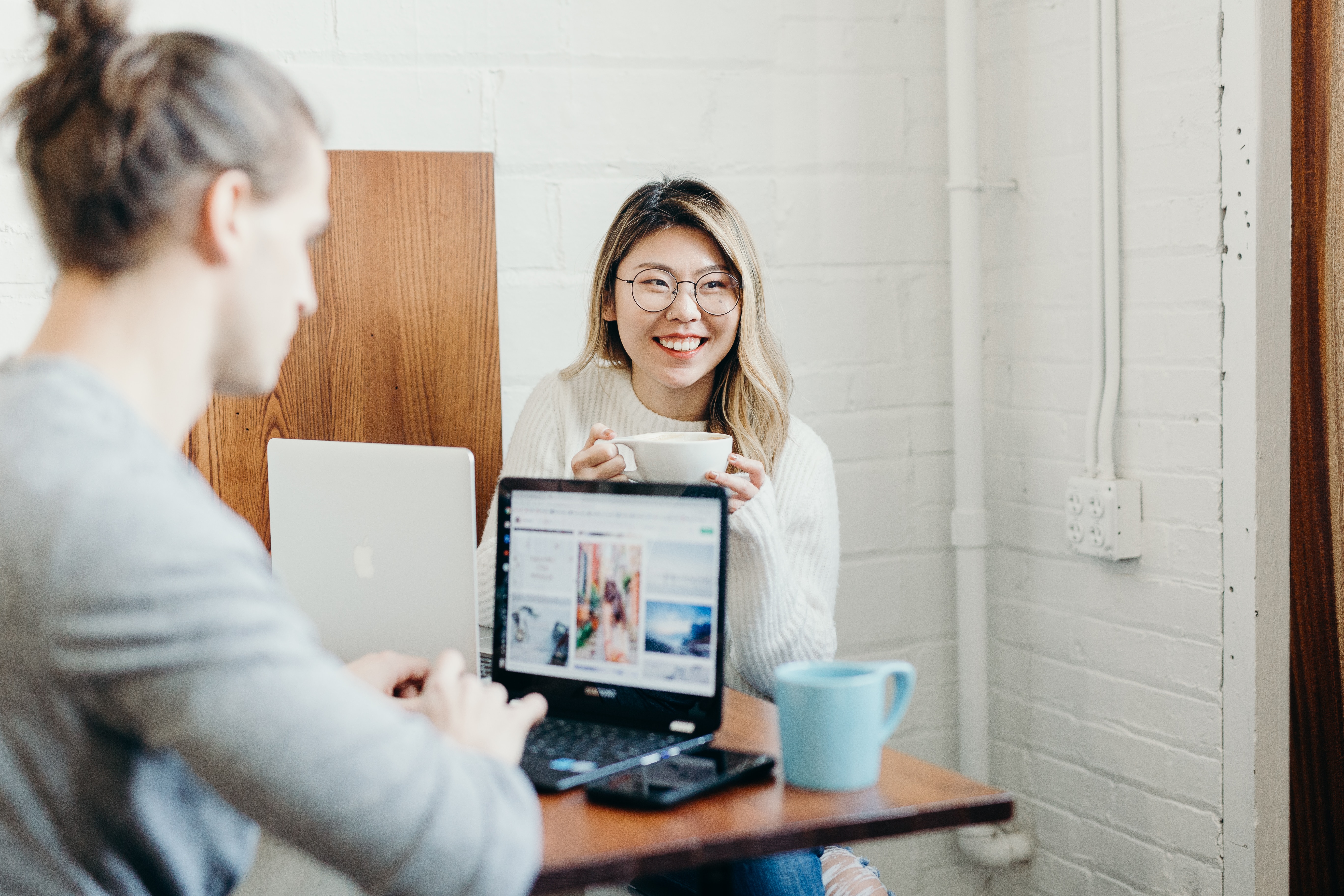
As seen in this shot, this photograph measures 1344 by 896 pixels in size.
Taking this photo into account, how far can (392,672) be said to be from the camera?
1.17m

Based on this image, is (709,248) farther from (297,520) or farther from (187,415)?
(187,415)

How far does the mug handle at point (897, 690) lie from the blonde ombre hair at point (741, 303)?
30.1 inches

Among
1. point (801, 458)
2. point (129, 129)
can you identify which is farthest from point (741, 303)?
point (129, 129)

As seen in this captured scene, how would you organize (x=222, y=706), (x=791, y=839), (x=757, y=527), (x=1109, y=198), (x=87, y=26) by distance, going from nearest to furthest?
(x=222, y=706)
(x=87, y=26)
(x=791, y=839)
(x=757, y=527)
(x=1109, y=198)

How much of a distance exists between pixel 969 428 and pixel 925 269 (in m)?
0.33

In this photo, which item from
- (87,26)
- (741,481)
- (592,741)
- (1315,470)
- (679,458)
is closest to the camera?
(87,26)

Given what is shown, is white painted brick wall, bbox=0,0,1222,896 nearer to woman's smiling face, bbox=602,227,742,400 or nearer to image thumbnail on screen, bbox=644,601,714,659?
woman's smiling face, bbox=602,227,742,400

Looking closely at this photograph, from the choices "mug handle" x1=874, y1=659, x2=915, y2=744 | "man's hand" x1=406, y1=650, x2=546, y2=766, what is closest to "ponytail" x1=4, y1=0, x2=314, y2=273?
"man's hand" x1=406, y1=650, x2=546, y2=766

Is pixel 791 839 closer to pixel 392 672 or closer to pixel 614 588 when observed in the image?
pixel 614 588

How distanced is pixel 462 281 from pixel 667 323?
15.0 inches

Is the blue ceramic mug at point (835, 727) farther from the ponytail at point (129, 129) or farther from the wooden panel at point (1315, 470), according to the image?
the wooden panel at point (1315, 470)

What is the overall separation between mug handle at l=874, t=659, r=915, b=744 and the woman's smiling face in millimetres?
850

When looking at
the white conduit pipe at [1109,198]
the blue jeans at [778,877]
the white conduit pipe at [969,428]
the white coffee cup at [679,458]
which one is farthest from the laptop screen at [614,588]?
the white conduit pipe at [969,428]

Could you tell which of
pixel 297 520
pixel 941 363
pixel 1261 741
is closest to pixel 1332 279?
pixel 1261 741
